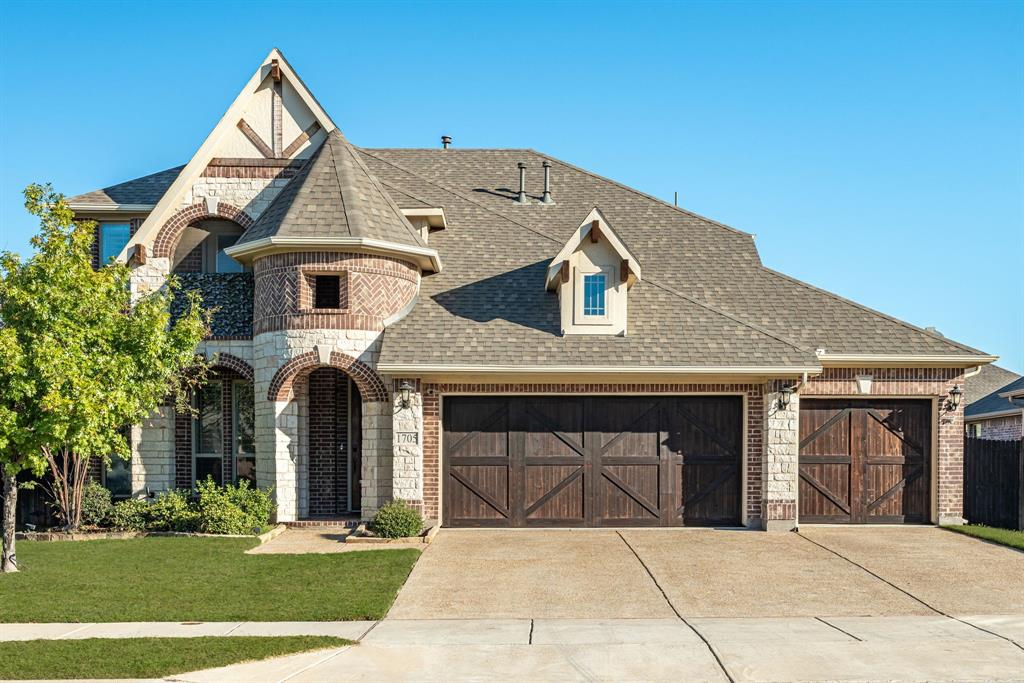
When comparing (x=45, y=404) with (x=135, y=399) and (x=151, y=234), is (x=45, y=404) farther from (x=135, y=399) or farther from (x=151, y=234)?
(x=151, y=234)

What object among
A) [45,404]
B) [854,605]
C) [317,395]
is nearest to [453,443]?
[317,395]

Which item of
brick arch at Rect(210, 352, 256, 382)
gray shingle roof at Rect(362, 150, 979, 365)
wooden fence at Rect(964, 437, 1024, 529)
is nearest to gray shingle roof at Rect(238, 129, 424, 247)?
gray shingle roof at Rect(362, 150, 979, 365)

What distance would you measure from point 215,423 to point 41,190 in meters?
5.59

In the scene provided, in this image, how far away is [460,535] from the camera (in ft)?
54.0

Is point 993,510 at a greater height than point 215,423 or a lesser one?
lesser

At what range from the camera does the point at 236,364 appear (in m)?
18.0

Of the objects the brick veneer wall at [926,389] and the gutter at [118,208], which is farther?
the gutter at [118,208]

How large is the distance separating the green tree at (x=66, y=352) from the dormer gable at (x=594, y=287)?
277 inches

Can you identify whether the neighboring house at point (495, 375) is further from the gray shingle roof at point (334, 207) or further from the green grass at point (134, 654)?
the green grass at point (134, 654)

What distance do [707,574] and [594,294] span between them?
617 cm

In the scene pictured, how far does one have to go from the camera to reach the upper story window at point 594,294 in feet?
57.0

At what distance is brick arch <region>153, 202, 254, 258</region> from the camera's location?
1884cm

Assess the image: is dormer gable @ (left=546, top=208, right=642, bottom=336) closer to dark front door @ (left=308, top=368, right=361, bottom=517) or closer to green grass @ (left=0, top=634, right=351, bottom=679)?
dark front door @ (left=308, top=368, right=361, bottom=517)

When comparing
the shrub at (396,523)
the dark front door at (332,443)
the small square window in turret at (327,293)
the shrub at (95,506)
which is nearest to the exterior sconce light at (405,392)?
the shrub at (396,523)
